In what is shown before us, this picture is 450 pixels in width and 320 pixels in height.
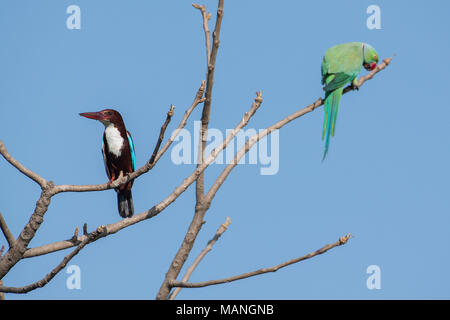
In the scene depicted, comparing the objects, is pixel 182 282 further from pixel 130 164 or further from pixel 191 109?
pixel 130 164

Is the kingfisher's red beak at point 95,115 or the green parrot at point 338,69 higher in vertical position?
the green parrot at point 338,69

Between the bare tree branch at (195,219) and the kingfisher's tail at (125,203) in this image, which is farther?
the kingfisher's tail at (125,203)

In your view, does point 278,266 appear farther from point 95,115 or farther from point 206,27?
point 95,115

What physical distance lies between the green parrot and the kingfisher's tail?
8.54 feet

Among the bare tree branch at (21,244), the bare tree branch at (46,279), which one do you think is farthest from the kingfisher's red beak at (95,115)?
the bare tree branch at (46,279)

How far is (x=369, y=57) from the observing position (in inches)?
236

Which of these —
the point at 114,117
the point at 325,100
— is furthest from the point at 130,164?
the point at 325,100

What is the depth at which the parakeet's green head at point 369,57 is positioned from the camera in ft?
19.7

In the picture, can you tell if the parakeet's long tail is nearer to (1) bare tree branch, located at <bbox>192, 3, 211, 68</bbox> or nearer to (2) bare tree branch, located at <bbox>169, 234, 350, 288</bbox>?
(1) bare tree branch, located at <bbox>192, 3, 211, 68</bbox>

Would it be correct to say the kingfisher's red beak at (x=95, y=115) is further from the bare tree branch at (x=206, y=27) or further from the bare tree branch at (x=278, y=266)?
the bare tree branch at (x=278, y=266)

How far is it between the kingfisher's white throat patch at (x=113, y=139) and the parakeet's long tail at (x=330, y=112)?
2.60 meters

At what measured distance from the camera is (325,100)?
207 inches
